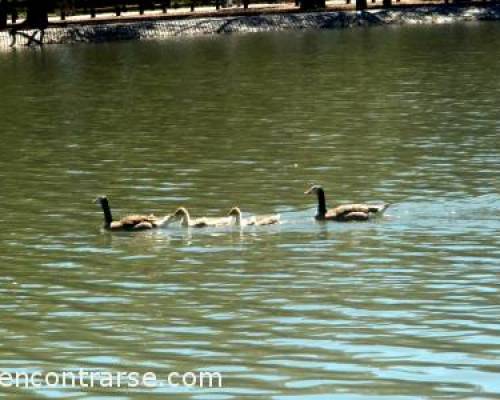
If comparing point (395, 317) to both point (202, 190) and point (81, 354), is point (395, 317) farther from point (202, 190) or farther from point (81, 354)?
point (202, 190)

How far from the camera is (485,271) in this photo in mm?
22828

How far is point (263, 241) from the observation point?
26.2 meters

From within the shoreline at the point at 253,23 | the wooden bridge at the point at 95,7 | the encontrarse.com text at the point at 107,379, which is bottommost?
the shoreline at the point at 253,23

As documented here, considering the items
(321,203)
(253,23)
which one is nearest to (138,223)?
(321,203)

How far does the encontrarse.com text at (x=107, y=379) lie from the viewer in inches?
688

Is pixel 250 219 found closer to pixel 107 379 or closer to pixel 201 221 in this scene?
pixel 201 221

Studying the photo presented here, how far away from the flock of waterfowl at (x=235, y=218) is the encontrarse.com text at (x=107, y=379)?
30.7 feet

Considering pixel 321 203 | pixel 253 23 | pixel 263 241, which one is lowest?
pixel 253 23

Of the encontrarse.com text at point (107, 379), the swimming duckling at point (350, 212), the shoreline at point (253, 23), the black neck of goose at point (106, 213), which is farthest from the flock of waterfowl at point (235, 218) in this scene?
the shoreline at point (253, 23)

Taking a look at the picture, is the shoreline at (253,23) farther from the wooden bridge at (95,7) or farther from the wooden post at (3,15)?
the wooden post at (3,15)

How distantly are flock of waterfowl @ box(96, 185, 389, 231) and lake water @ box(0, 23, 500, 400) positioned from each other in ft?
0.81

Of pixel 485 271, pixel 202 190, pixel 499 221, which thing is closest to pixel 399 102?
pixel 202 190

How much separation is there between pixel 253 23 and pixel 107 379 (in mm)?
70981

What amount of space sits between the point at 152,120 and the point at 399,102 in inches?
307
